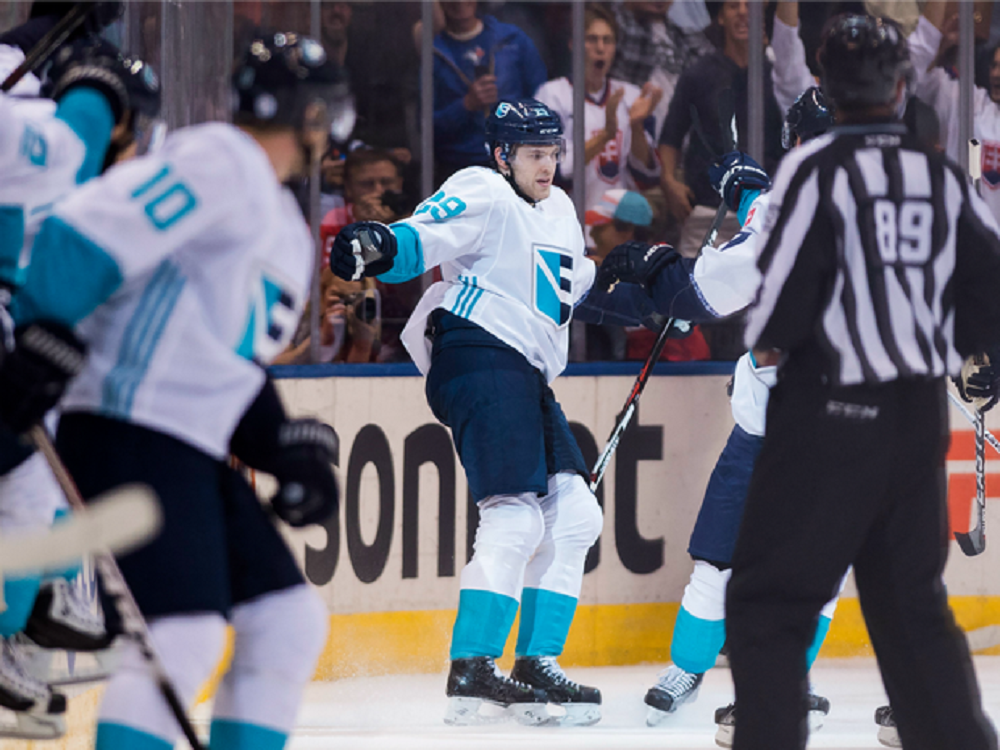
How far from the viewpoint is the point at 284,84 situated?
192 centimetres

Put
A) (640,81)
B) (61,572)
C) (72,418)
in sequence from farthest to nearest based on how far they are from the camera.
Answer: (640,81) → (61,572) → (72,418)

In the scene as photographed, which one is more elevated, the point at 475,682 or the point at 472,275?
the point at 472,275

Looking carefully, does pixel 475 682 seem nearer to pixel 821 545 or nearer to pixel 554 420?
pixel 554 420

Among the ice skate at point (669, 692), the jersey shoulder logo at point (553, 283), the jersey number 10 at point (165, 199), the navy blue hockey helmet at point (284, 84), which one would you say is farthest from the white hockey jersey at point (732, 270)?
the jersey number 10 at point (165, 199)

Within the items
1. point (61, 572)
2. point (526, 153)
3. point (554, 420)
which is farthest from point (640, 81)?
point (61, 572)

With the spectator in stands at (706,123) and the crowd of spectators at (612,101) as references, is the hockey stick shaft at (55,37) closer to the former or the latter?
the crowd of spectators at (612,101)

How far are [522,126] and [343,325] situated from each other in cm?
109

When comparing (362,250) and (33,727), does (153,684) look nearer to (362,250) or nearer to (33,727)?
(33,727)

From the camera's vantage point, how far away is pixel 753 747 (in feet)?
7.12

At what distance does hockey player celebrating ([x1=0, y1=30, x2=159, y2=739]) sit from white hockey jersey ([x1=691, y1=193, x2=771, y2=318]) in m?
1.67

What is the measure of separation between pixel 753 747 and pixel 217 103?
268 cm

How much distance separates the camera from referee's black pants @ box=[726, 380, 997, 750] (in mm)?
2154

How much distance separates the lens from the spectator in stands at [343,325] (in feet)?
14.2

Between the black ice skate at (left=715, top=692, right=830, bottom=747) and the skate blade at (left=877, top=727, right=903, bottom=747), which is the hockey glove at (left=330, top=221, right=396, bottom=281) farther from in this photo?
the skate blade at (left=877, top=727, right=903, bottom=747)
